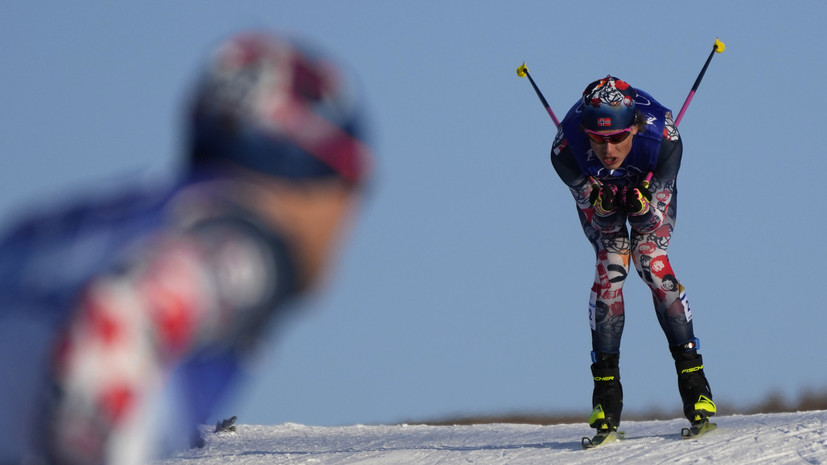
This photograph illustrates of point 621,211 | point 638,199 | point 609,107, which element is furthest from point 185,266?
point 621,211

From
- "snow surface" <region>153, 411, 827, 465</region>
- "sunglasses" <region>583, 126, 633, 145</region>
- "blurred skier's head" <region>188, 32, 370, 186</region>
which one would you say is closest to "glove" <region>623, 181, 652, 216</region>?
"sunglasses" <region>583, 126, 633, 145</region>

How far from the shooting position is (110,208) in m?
1.96

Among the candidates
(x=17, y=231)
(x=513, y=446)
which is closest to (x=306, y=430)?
(x=513, y=446)

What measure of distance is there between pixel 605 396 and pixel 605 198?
135 centimetres

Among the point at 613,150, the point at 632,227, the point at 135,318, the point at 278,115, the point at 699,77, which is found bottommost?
the point at 135,318

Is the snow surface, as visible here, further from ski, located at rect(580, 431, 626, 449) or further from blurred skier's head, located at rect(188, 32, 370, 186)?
blurred skier's head, located at rect(188, 32, 370, 186)

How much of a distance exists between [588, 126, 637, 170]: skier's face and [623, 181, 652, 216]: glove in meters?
0.19

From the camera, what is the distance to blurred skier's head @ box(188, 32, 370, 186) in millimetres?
1862

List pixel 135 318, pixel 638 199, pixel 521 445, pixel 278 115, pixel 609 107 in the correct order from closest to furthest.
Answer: pixel 135 318, pixel 278 115, pixel 609 107, pixel 638 199, pixel 521 445

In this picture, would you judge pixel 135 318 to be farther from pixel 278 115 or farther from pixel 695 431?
pixel 695 431

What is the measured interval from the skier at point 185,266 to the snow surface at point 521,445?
3.57 meters

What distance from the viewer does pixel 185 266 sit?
172 centimetres

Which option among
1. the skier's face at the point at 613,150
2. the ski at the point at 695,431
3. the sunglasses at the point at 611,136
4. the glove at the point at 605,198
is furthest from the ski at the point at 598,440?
the sunglasses at the point at 611,136

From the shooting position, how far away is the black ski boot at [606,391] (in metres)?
7.41
